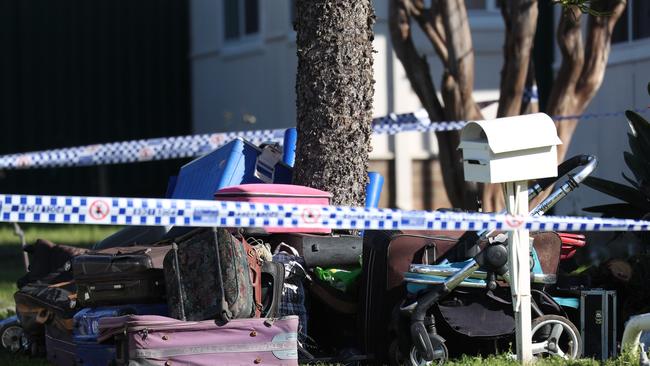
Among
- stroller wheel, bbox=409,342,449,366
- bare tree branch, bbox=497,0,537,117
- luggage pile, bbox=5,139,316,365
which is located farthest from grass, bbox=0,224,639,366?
bare tree branch, bbox=497,0,537,117

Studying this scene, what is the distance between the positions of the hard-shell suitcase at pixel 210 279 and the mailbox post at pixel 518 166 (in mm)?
1199

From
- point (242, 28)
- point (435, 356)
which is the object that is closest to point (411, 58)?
point (435, 356)

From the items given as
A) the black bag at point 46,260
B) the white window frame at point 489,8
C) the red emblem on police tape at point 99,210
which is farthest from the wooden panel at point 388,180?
the red emblem on police tape at point 99,210

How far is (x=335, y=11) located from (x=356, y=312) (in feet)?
6.59

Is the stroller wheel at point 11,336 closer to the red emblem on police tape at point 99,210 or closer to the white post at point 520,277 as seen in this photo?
the red emblem on police tape at point 99,210

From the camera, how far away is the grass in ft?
19.2

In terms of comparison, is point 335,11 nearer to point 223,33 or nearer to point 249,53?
point 249,53

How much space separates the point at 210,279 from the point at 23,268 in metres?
6.28

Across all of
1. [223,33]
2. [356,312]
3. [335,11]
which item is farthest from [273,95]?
[356,312]

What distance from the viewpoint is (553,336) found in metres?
6.05

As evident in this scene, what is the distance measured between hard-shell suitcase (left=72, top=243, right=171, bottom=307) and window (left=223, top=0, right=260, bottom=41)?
A: 10533 millimetres

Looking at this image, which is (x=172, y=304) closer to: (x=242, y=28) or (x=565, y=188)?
(x=565, y=188)

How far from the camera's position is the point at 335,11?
24.2ft

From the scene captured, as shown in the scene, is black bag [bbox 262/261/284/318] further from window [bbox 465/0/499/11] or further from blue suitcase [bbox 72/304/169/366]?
window [bbox 465/0/499/11]
